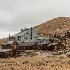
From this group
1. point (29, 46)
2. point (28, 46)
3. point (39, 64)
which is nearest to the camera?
point (39, 64)

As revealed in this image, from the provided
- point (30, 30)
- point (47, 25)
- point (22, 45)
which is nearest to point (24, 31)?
point (30, 30)

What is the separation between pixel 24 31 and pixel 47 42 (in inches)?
922

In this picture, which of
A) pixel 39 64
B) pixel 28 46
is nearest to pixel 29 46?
pixel 28 46

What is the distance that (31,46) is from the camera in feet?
243

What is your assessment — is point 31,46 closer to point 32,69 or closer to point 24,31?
point 24,31

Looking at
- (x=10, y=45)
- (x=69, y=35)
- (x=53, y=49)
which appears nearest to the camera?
(x=53, y=49)

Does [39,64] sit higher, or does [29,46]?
[29,46]

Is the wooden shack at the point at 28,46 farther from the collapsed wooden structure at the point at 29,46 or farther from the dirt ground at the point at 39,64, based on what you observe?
the dirt ground at the point at 39,64

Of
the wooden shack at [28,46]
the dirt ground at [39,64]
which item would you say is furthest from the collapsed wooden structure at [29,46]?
the dirt ground at [39,64]

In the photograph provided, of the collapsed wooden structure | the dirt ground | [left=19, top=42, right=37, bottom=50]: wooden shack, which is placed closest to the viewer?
the dirt ground

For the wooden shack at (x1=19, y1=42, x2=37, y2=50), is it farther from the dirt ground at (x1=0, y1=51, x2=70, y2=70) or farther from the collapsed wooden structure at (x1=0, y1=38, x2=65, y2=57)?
the dirt ground at (x1=0, y1=51, x2=70, y2=70)

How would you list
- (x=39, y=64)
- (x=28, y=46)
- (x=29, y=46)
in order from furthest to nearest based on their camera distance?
(x=28, y=46) < (x=29, y=46) < (x=39, y=64)

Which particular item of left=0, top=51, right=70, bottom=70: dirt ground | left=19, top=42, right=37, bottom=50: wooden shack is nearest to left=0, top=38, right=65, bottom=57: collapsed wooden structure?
left=19, top=42, right=37, bottom=50: wooden shack

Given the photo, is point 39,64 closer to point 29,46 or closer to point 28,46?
point 29,46
